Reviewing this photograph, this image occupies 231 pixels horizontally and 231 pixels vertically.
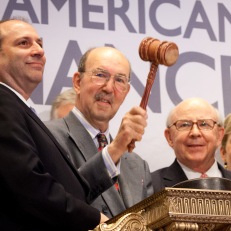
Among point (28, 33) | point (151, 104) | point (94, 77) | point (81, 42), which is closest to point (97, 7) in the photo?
point (81, 42)

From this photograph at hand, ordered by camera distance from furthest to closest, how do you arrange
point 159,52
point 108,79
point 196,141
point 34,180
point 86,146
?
point 196,141 → point 108,79 → point 86,146 → point 159,52 → point 34,180

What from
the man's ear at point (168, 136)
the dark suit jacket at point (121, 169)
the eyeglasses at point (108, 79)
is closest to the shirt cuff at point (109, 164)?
the dark suit jacket at point (121, 169)

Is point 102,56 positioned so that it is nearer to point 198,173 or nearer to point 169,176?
point 169,176

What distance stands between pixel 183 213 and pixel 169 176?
59.9 inches

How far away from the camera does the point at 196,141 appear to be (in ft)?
12.7

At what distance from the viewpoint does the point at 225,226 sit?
7.38 ft

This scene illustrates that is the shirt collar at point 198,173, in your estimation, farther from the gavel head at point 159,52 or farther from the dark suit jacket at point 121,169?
the gavel head at point 159,52

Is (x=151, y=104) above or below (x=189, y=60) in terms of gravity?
below

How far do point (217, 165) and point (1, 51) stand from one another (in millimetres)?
1529

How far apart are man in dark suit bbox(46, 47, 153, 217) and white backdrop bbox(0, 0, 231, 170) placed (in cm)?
53

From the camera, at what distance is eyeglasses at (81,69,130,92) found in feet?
11.2

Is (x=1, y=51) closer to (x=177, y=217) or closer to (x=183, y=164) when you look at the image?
(x=177, y=217)

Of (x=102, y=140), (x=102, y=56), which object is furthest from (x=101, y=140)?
(x=102, y=56)

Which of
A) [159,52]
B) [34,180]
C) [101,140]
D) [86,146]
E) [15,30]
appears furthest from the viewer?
[101,140]
